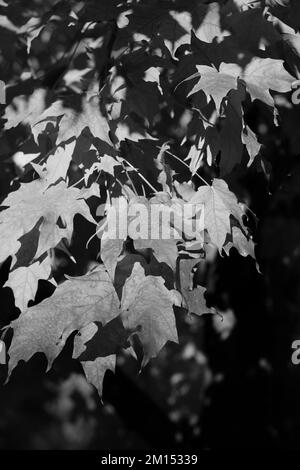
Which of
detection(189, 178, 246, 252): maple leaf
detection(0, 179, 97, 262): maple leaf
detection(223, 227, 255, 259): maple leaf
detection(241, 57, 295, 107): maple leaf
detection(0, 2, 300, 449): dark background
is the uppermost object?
detection(241, 57, 295, 107): maple leaf

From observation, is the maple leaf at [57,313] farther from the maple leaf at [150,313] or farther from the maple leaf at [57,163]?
the maple leaf at [57,163]

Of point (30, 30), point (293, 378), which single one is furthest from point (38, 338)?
point (293, 378)

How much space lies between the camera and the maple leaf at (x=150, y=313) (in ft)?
5.44

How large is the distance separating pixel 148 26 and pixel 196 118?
1.01 feet

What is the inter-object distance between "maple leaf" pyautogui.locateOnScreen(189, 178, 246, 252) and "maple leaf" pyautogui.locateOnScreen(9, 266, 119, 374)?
12.0 inches

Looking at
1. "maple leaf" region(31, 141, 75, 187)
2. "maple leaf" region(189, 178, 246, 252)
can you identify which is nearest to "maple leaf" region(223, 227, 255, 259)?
"maple leaf" region(189, 178, 246, 252)

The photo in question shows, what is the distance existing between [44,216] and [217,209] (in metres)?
0.46

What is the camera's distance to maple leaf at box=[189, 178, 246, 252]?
1725 mm

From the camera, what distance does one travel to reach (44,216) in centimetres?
176

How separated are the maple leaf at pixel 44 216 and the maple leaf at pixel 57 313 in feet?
0.40

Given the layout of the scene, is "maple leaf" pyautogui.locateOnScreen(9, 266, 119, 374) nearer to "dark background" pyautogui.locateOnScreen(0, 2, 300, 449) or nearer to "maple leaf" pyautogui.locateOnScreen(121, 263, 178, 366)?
"maple leaf" pyautogui.locateOnScreen(121, 263, 178, 366)

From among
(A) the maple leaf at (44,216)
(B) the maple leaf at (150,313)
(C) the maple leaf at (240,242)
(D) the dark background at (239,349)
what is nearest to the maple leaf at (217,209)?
(C) the maple leaf at (240,242)

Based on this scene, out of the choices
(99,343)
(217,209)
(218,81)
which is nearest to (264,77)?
(218,81)

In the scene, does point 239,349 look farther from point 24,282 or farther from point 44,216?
point 44,216
